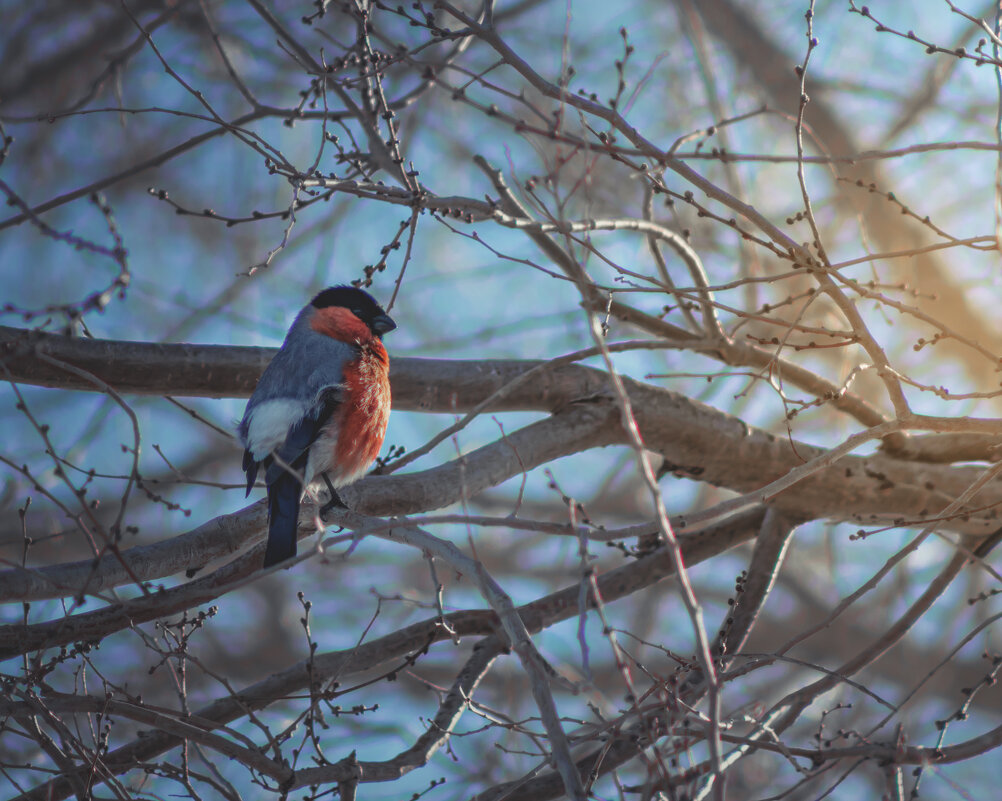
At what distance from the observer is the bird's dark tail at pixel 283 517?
3.23 metres

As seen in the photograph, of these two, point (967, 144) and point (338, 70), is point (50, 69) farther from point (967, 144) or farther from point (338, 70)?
point (967, 144)

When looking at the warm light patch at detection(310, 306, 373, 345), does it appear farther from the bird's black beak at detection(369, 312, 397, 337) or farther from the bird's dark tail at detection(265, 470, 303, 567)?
the bird's dark tail at detection(265, 470, 303, 567)

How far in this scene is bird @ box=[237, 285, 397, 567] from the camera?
Result: 3.75 meters

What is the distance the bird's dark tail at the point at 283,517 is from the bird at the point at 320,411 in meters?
0.09

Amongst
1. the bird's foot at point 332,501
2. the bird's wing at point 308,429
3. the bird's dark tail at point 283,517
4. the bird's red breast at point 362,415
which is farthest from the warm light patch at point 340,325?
the bird's dark tail at point 283,517

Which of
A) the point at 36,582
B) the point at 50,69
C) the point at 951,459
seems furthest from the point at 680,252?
the point at 50,69

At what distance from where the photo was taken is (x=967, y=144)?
8.14 ft

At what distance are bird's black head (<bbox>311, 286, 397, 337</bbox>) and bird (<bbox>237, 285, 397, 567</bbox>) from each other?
0.24m

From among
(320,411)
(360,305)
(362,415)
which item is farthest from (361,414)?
(360,305)

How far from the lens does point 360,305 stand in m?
4.64

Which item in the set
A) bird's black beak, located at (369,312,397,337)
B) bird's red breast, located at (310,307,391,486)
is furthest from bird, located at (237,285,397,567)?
bird's black beak, located at (369,312,397,337)

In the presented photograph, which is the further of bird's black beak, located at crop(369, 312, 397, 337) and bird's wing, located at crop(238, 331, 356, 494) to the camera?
bird's black beak, located at crop(369, 312, 397, 337)

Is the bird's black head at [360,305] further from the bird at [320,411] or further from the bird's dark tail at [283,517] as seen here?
the bird's dark tail at [283,517]

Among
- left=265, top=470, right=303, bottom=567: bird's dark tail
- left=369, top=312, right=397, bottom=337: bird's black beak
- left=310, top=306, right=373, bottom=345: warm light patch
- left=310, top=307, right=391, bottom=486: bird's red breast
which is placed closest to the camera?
left=265, top=470, right=303, bottom=567: bird's dark tail
